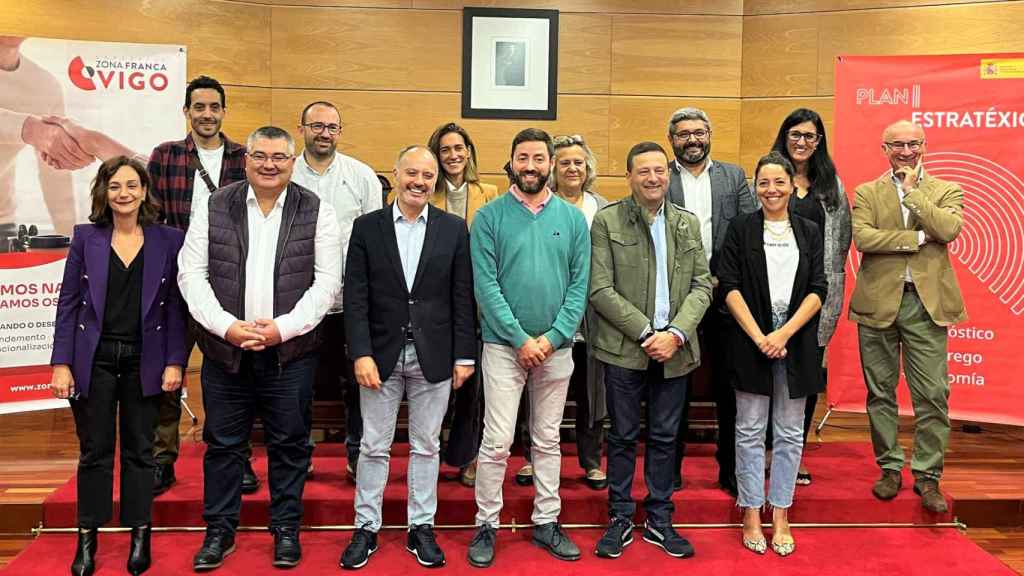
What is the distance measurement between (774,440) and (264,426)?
189cm

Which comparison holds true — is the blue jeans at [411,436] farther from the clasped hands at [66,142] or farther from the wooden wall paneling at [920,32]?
the wooden wall paneling at [920,32]

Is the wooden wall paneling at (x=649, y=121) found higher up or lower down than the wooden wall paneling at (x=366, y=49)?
lower down

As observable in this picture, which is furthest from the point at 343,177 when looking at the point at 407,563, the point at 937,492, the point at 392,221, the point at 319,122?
the point at 937,492

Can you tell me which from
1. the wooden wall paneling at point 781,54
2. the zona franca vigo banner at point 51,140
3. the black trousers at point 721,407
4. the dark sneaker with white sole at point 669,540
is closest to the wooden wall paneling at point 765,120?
the wooden wall paneling at point 781,54

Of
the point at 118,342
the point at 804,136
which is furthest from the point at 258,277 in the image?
the point at 804,136

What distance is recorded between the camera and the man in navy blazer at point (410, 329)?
9.73ft

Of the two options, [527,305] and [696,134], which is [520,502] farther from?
[696,134]

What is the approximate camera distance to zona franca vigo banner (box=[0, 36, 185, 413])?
4.41m

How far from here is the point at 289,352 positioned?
9.62 ft

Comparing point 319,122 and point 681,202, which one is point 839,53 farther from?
point 319,122

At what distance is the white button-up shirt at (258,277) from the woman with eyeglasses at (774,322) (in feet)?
4.90

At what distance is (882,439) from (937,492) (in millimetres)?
296

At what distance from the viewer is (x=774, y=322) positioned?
320cm

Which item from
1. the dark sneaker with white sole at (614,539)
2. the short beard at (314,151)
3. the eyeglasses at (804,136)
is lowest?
the dark sneaker with white sole at (614,539)
